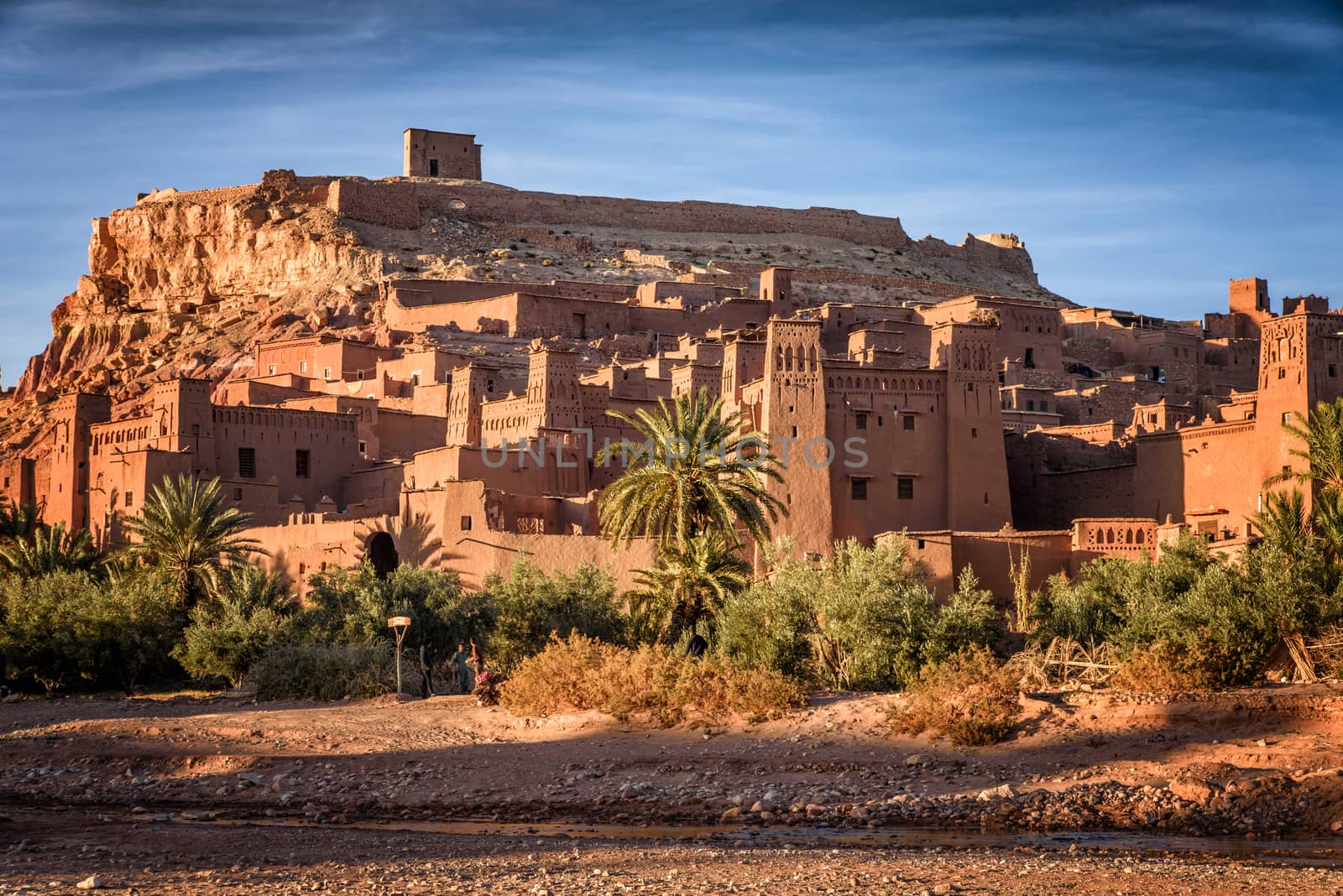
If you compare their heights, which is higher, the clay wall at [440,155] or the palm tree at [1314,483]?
the clay wall at [440,155]

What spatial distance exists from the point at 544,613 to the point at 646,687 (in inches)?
235

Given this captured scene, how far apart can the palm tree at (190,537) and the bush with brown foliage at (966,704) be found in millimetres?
17976

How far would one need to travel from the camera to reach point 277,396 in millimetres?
55156

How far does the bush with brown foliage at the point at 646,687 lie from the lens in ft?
86.2

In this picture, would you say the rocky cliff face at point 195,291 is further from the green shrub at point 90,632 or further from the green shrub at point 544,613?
the green shrub at point 544,613

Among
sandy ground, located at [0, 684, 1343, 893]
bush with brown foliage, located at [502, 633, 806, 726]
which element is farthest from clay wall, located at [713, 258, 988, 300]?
sandy ground, located at [0, 684, 1343, 893]

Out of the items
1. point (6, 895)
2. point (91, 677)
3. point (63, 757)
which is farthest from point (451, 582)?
point (6, 895)

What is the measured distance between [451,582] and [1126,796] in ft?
58.2

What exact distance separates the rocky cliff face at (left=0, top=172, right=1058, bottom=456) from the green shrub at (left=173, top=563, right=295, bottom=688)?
3110 cm

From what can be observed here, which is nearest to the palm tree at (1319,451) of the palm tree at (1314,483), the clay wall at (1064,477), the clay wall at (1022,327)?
the palm tree at (1314,483)

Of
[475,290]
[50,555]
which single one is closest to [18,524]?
[50,555]

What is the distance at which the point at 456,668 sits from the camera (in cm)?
3209

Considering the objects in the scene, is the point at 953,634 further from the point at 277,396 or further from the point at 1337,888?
the point at 277,396

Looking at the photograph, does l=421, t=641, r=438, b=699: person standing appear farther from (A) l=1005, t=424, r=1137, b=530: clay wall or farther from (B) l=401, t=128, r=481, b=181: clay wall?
(B) l=401, t=128, r=481, b=181: clay wall
